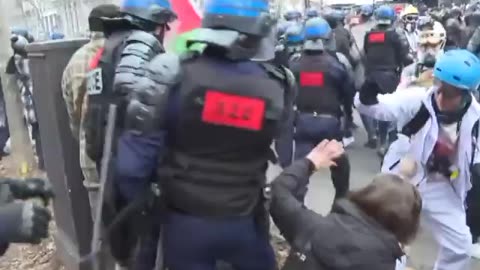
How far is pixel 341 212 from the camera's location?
3.17m

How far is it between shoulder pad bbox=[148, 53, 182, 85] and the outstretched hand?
28.8 inches

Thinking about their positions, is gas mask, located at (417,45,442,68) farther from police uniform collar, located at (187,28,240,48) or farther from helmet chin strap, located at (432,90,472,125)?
police uniform collar, located at (187,28,240,48)

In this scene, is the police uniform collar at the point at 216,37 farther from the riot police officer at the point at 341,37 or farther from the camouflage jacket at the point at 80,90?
the riot police officer at the point at 341,37

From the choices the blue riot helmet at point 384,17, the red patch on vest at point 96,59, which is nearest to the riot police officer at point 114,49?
the red patch on vest at point 96,59

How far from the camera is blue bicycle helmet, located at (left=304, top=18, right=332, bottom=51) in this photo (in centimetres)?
773

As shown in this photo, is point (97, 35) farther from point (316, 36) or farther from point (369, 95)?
point (316, 36)

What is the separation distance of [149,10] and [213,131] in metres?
1.26

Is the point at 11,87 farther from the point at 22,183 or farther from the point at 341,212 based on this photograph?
the point at 341,212

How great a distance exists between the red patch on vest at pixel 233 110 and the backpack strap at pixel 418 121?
1.71 m

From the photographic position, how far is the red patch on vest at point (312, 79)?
7.54 m

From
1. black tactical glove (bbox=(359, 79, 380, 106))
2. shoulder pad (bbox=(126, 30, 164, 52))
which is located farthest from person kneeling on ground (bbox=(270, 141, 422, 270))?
black tactical glove (bbox=(359, 79, 380, 106))

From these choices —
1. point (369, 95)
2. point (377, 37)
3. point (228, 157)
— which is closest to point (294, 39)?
point (377, 37)

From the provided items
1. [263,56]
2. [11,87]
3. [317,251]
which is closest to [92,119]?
[263,56]

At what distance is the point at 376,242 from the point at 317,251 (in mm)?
247
